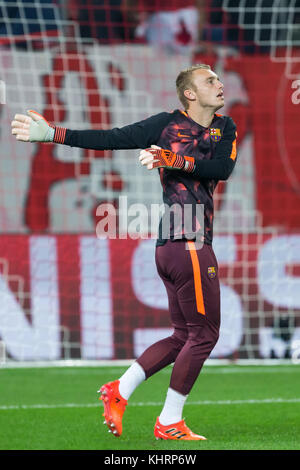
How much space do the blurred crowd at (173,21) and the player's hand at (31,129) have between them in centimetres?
546

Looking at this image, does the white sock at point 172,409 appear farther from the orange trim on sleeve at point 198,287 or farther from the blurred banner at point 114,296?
the blurred banner at point 114,296

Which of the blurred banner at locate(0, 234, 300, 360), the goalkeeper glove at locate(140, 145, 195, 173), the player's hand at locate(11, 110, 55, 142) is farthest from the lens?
the blurred banner at locate(0, 234, 300, 360)

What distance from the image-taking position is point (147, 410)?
226 inches

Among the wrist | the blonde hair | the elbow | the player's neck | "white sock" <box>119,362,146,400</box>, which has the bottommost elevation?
"white sock" <box>119,362,146,400</box>

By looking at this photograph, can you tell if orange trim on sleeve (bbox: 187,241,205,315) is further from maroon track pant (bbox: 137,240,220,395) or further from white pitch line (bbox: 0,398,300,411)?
white pitch line (bbox: 0,398,300,411)

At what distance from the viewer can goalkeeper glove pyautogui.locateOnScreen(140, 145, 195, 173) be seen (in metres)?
4.25

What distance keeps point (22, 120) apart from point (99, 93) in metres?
5.41

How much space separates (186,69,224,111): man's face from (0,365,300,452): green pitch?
1632 millimetres

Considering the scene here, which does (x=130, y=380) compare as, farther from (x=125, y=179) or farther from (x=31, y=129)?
(x=125, y=179)

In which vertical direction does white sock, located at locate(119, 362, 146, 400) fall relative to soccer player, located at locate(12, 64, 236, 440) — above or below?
below

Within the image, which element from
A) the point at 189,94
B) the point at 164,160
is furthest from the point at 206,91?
the point at 164,160

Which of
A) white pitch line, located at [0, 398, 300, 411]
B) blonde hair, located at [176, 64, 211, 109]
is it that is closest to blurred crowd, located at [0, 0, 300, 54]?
white pitch line, located at [0, 398, 300, 411]

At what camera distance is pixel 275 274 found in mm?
8812

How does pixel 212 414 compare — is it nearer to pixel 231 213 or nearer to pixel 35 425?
pixel 35 425
